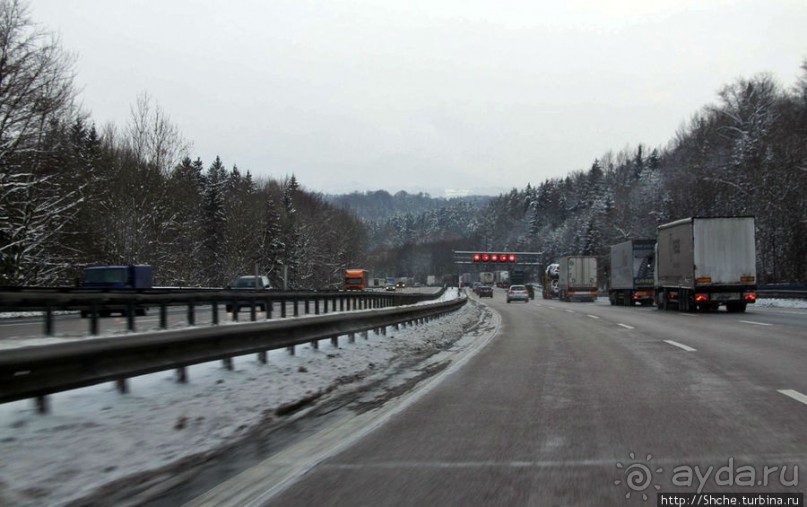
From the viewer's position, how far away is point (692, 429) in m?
6.16

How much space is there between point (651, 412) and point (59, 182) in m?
34.5

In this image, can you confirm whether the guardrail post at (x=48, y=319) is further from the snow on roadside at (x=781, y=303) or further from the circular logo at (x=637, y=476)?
the snow on roadside at (x=781, y=303)

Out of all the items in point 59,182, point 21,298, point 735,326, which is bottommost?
point 735,326

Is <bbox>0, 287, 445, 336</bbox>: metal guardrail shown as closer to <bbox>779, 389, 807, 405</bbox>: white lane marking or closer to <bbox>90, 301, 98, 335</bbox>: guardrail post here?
<bbox>90, 301, 98, 335</bbox>: guardrail post

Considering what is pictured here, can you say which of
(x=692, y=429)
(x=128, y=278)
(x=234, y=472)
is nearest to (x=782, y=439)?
(x=692, y=429)

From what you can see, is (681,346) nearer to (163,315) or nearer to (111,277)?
(163,315)

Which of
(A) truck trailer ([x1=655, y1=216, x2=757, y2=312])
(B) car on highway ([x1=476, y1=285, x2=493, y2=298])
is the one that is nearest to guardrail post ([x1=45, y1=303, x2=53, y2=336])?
(A) truck trailer ([x1=655, y1=216, x2=757, y2=312])

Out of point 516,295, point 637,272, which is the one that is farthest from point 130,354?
point 516,295

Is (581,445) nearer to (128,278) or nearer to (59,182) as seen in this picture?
(128,278)

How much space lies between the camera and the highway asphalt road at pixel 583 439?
4.48 metres

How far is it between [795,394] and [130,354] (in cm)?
708

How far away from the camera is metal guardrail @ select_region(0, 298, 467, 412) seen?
5.01 meters

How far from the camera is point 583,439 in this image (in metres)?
5.89

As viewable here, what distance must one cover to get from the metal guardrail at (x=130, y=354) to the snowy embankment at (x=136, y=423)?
25cm
